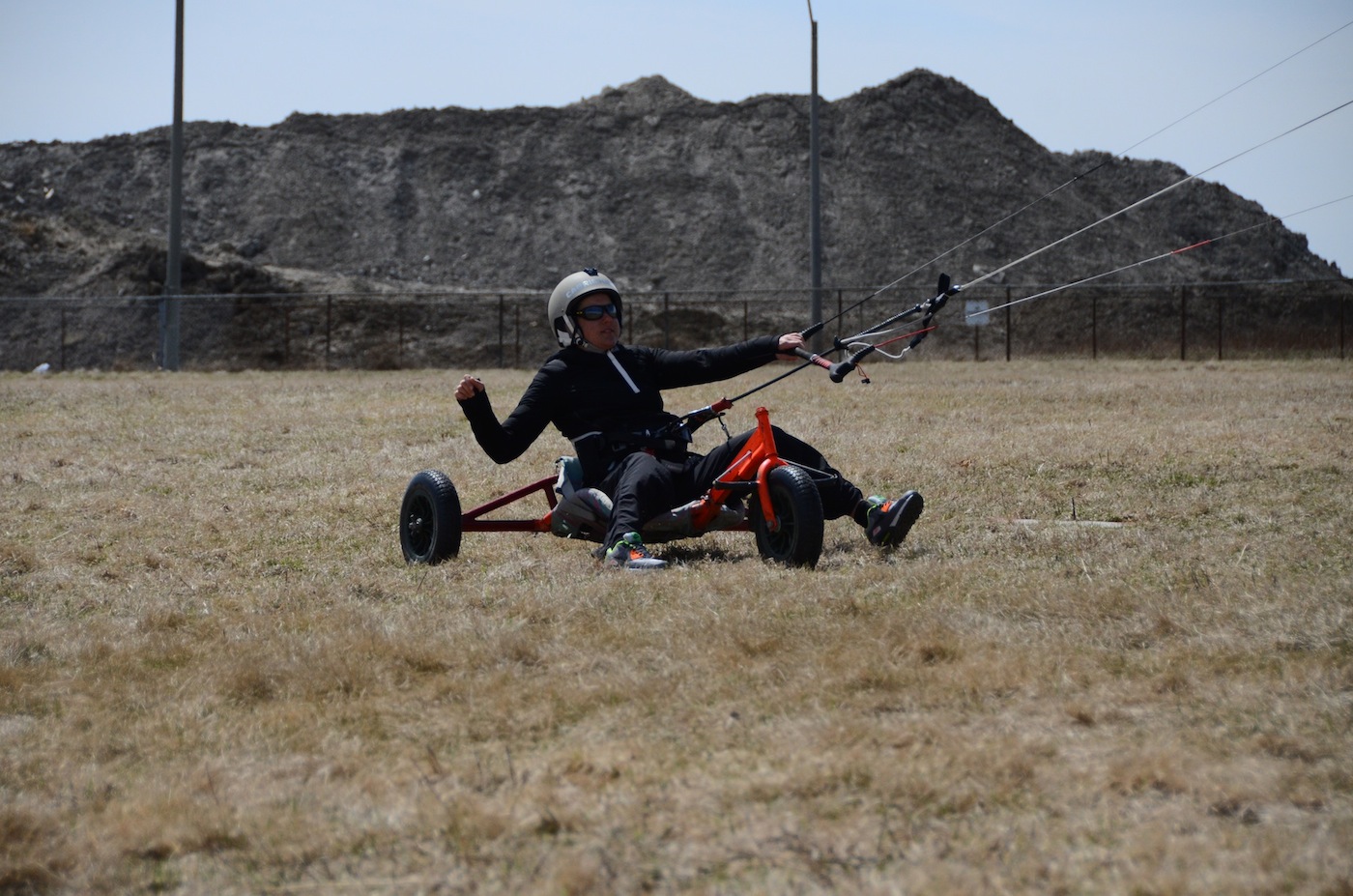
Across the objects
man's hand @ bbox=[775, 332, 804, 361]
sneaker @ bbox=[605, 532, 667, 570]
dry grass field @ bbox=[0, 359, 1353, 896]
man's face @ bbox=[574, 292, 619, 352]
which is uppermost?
man's face @ bbox=[574, 292, 619, 352]

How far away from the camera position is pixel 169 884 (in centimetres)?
330

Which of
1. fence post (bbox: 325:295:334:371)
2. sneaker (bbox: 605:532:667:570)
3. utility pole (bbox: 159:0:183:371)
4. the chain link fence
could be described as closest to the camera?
sneaker (bbox: 605:532:667:570)

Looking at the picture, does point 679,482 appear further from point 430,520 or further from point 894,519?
point 430,520

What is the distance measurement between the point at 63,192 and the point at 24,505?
184ft

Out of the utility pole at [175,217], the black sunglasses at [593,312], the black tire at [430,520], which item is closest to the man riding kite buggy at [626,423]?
the black sunglasses at [593,312]

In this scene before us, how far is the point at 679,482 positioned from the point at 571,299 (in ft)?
3.98

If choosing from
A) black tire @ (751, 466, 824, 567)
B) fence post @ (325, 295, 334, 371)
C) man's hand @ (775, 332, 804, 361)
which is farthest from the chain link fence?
black tire @ (751, 466, 824, 567)

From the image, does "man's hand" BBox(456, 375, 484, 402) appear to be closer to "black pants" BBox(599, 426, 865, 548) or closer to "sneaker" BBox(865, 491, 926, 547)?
"black pants" BBox(599, 426, 865, 548)

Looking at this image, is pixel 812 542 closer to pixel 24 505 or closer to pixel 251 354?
pixel 24 505

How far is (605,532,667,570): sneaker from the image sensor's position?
6.96 meters

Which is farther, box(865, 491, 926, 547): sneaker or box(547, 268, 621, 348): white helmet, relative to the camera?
box(547, 268, 621, 348): white helmet

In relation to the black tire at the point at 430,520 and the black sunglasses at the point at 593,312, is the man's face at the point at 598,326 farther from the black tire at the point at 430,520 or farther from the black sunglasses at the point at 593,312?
the black tire at the point at 430,520

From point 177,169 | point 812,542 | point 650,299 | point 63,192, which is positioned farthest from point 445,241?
point 812,542

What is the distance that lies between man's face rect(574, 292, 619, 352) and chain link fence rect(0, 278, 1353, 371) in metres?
26.7
